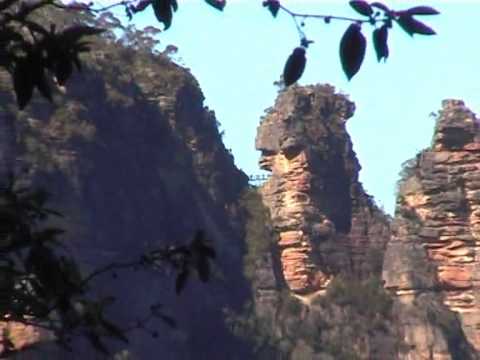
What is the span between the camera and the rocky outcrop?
173 feet

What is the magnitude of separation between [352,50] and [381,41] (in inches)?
3.9

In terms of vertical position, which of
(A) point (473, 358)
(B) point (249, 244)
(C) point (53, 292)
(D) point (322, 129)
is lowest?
(C) point (53, 292)

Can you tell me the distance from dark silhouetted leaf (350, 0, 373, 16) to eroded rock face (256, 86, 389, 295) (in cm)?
5413

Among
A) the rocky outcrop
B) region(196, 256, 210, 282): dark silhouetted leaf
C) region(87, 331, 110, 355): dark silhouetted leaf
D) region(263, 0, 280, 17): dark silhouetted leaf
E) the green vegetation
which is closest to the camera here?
region(87, 331, 110, 355): dark silhouetted leaf

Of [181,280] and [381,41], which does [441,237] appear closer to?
[181,280]

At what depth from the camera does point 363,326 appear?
185 ft

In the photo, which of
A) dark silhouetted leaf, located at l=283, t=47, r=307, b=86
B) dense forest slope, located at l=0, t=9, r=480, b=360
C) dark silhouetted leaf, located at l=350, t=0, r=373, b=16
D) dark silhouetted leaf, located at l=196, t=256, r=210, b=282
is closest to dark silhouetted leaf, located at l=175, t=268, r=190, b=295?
dark silhouetted leaf, located at l=196, t=256, r=210, b=282

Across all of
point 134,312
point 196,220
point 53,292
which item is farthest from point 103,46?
point 53,292

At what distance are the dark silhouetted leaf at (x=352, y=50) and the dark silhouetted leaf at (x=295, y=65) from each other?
164 millimetres

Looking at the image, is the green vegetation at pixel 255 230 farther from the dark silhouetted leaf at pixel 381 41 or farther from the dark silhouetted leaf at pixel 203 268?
the dark silhouetted leaf at pixel 381 41

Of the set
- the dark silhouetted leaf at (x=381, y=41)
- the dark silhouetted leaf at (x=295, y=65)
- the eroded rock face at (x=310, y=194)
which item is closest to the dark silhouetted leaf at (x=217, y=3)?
the dark silhouetted leaf at (x=295, y=65)

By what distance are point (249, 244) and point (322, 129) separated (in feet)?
16.3

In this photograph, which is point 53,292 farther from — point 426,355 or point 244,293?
point 244,293

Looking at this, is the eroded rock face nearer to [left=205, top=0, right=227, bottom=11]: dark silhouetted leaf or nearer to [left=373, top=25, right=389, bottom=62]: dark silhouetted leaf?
[left=205, top=0, right=227, bottom=11]: dark silhouetted leaf
